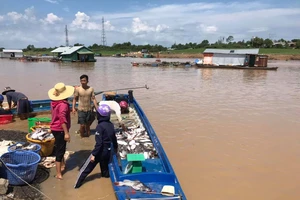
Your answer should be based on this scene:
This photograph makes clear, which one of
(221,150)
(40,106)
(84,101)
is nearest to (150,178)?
(84,101)

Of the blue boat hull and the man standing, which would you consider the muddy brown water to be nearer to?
the man standing

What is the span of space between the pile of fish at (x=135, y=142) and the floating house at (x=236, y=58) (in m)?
32.4

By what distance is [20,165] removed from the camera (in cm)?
423

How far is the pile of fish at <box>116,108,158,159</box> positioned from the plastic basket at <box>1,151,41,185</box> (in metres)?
1.63

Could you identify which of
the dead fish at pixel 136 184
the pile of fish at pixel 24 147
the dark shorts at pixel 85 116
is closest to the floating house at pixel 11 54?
the dark shorts at pixel 85 116

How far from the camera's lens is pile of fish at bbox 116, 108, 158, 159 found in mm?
5398

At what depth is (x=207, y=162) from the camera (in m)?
6.70

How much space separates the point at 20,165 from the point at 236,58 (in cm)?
3635

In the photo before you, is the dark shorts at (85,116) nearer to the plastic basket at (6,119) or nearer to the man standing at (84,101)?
the man standing at (84,101)

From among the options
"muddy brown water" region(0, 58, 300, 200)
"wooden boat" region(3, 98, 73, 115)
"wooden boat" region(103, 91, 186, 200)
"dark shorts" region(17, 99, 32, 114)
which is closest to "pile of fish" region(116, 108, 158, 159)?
"wooden boat" region(103, 91, 186, 200)

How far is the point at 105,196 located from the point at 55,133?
139cm

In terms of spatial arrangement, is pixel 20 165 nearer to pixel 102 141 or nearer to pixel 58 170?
pixel 58 170

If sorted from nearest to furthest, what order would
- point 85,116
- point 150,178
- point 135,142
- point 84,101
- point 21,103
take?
point 150,178, point 135,142, point 84,101, point 85,116, point 21,103

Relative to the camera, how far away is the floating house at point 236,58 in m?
35.9
